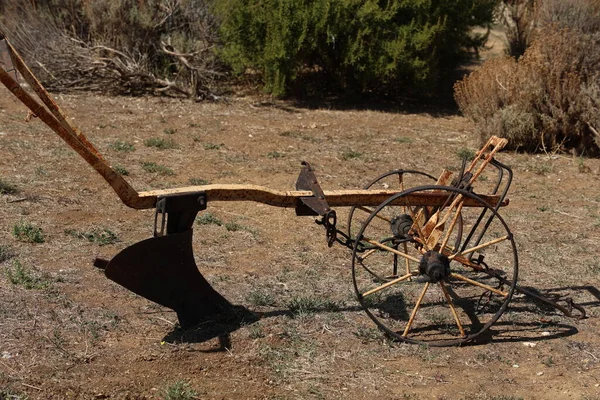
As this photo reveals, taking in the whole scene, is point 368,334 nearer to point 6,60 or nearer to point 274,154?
point 6,60

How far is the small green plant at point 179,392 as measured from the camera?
12.8ft

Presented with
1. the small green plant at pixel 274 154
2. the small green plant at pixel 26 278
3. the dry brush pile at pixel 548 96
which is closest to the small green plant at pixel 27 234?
the small green plant at pixel 26 278

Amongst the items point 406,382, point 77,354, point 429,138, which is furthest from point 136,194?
point 429,138

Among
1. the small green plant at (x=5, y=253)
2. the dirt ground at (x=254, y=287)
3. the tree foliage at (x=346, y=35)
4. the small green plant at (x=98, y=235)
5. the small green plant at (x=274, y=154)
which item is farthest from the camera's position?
the tree foliage at (x=346, y=35)

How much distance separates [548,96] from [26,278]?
6.42 m

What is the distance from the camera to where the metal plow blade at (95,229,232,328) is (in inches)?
168

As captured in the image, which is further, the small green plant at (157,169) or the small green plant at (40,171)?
the small green plant at (157,169)

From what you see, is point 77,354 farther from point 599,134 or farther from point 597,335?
point 599,134

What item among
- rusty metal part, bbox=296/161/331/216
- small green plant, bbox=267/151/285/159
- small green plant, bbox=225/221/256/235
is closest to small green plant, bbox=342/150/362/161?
small green plant, bbox=267/151/285/159

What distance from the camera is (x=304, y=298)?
5074 millimetres

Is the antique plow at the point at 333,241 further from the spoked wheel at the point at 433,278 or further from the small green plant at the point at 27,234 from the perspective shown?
the small green plant at the point at 27,234

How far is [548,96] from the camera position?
30.2 feet

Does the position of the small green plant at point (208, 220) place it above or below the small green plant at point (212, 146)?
below

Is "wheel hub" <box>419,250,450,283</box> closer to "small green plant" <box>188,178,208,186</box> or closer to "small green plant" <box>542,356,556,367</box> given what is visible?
"small green plant" <box>542,356,556,367</box>
